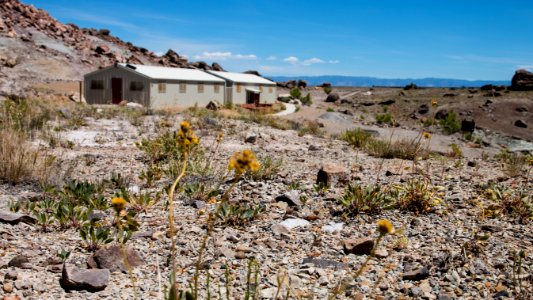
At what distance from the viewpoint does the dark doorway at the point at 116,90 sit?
2987cm

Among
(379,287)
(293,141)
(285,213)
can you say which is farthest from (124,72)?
(379,287)

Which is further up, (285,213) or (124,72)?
(124,72)

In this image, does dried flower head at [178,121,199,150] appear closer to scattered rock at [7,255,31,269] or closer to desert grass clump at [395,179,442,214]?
scattered rock at [7,255,31,269]

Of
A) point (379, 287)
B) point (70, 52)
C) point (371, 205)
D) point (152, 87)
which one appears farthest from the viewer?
point (70, 52)

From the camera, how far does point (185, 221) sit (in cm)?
455

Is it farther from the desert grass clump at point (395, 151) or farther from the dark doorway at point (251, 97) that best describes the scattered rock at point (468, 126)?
the dark doorway at point (251, 97)

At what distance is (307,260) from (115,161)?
5125 mm

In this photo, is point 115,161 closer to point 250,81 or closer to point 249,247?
point 249,247

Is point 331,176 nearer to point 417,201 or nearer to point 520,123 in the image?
point 417,201

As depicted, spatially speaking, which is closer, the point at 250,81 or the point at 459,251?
the point at 459,251

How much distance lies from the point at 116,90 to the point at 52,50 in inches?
954

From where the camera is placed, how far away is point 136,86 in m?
28.7

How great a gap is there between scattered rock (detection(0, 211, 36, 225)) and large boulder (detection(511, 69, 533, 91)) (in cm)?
4980

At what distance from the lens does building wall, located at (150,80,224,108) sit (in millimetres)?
28203
